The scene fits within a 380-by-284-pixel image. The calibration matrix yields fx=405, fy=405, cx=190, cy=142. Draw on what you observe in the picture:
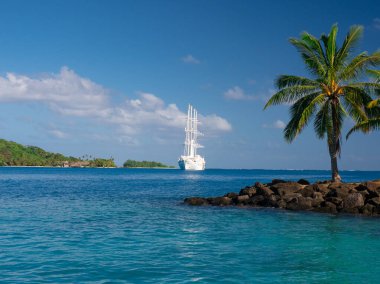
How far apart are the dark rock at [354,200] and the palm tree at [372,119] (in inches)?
211

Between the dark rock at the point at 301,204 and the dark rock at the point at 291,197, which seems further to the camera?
the dark rock at the point at 291,197

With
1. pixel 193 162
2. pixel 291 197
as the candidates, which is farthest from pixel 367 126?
pixel 193 162

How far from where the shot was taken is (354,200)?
88.7 ft

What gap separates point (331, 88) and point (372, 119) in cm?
382

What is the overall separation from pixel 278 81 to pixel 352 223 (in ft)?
46.3

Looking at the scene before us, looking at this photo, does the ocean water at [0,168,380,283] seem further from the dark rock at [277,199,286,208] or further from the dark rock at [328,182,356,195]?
the dark rock at [277,199,286,208]

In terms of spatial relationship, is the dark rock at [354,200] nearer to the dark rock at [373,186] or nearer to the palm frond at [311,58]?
the dark rock at [373,186]

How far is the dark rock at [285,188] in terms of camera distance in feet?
103

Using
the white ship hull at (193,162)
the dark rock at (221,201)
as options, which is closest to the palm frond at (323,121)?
the dark rock at (221,201)

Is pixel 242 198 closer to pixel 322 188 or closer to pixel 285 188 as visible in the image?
pixel 285 188

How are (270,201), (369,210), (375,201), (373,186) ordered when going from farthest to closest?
(270,201) → (373,186) → (375,201) → (369,210)

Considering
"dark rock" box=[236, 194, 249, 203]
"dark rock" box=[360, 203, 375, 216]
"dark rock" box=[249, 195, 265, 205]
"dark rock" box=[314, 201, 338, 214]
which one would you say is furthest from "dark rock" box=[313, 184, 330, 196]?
"dark rock" box=[236, 194, 249, 203]

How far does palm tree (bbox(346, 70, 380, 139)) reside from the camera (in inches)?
1148

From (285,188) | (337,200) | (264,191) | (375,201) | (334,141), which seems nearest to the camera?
(375,201)
